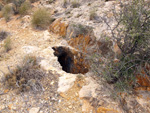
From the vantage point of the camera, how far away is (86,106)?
2.37 m

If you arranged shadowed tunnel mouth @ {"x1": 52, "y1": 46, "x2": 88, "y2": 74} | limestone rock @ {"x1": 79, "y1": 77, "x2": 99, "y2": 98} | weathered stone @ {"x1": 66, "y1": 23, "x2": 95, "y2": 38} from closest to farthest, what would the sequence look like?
limestone rock @ {"x1": 79, "y1": 77, "x2": 99, "y2": 98}
weathered stone @ {"x1": 66, "y1": 23, "x2": 95, "y2": 38}
shadowed tunnel mouth @ {"x1": 52, "y1": 46, "x2": 88, "y2": 74}

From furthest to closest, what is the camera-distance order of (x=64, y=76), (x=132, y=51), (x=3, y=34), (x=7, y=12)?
(x=7, y=12) < (x=3, y=34) < (x=64, y=76) < (x=132, y=51)

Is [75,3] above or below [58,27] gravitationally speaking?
above

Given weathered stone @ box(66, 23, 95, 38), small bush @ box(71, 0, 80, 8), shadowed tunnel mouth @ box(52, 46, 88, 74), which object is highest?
small bush @ box(71, 0, 80, 8)

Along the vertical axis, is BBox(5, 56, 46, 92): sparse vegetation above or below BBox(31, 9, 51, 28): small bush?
below

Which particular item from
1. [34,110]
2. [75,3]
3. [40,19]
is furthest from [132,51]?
[75,3]

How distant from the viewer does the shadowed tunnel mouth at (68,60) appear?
14.9ft

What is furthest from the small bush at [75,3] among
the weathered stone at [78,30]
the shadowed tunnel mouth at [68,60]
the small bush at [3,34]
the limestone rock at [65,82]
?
the limestone rock at [65,82]

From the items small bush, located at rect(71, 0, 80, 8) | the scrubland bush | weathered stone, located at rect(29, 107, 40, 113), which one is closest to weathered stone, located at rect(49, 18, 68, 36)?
small bush, located at rect(71, 0, 80, 8)

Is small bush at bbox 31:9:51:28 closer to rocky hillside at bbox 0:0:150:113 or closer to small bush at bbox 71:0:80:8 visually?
rocky hillside at bbox 0:0:150:113

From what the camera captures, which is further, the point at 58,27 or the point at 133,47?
the point at 58,27

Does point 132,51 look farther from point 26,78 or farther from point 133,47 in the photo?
point 26,78

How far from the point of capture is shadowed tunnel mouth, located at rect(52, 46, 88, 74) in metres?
4.53

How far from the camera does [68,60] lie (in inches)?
195
